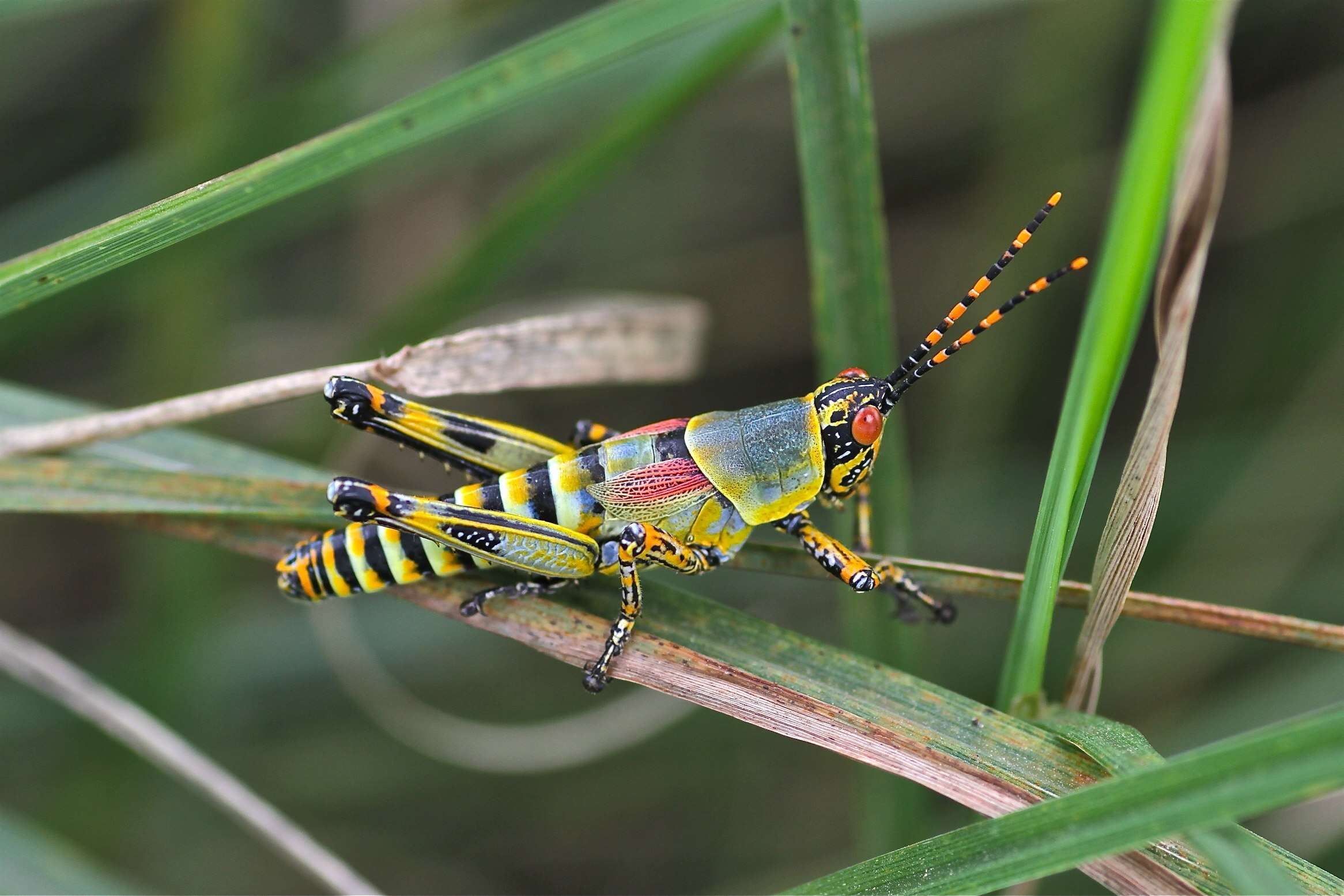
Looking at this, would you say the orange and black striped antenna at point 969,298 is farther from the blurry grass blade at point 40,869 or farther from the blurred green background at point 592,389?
the blurry grass blade at point 40,869

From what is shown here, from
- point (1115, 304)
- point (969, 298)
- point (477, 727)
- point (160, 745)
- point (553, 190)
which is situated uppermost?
point (553, 190)

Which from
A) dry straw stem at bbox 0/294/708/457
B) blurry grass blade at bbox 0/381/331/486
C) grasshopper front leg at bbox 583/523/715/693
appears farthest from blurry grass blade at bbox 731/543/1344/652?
blurry grass blade at bbox 0/381/331/486

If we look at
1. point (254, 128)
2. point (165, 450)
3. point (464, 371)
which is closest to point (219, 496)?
point (165, 450)

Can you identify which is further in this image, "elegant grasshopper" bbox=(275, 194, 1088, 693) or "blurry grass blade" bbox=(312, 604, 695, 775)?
"blurry grass blade" bbox=(312, 604, 695, 775)

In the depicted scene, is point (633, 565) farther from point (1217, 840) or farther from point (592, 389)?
point (592, 389)

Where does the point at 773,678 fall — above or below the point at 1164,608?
below

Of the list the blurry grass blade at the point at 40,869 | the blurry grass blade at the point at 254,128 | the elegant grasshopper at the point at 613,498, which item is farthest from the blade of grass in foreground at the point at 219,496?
the blurry grass blade at the point at 254,128

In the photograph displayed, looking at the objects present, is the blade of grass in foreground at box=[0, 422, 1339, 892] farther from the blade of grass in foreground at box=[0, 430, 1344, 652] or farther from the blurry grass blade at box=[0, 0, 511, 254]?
the blurry grass blade at box=[0, 0, 511, 254]
